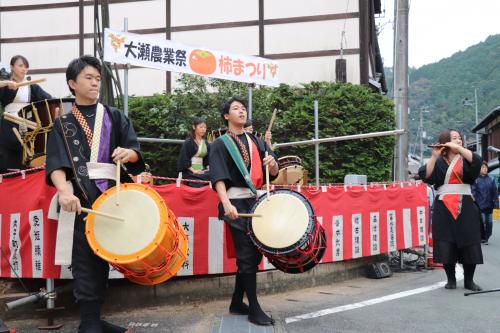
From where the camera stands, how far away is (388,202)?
7.42 meters

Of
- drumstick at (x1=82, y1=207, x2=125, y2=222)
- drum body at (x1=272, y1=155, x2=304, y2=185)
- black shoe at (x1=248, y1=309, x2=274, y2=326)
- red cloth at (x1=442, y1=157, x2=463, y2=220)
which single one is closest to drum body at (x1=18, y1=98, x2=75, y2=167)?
drumstick at (x1=82, y1=207, x2=125, y2=222)

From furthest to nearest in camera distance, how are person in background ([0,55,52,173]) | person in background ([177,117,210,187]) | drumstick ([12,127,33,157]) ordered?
person in background ([177,117,210,187]) < person in background ([0,55,52,173]) < drumstick ([12,127,33,157])

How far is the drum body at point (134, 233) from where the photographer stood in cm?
337

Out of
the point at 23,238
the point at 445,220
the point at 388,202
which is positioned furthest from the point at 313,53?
the point at 23,238

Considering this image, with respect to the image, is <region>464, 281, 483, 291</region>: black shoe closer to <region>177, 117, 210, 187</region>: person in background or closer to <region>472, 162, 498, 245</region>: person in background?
<region>177, 117, 210, 187</region>: person in background

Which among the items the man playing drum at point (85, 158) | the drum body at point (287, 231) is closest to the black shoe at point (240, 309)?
the drum body at point (287, 231)

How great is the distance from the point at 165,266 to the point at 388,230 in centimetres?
453

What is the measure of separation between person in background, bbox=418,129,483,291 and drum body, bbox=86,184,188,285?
3809 millimetres

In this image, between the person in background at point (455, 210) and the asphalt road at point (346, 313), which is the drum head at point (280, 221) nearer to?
the asphalt road at point (346, 313)

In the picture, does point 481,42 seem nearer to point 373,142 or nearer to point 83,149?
point 373,142

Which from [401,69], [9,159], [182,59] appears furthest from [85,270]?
[401,69]

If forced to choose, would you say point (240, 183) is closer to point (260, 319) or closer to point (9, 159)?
point (260, 319)

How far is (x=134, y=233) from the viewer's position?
3424mm

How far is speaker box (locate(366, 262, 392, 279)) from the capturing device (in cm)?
709
